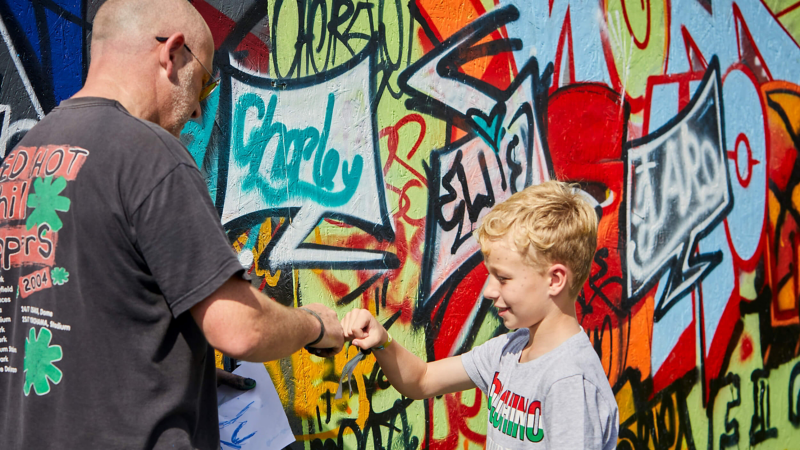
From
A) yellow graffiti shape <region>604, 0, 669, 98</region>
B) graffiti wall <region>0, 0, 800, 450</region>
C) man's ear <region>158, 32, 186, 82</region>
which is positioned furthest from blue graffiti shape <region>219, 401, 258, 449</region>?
yellow graffiti shape <region>604, 0, 669, 98</region>

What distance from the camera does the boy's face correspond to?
5.99 ft

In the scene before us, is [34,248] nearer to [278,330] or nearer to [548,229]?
[278,330]

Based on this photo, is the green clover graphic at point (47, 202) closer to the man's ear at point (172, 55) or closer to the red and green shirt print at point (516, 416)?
the man's ear at point (172, 55)

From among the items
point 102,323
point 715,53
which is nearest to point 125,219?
point 102,323

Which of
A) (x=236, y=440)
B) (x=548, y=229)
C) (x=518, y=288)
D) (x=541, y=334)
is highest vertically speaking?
(x=548, y=229)

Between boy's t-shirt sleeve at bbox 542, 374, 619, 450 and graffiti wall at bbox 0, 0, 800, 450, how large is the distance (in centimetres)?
144

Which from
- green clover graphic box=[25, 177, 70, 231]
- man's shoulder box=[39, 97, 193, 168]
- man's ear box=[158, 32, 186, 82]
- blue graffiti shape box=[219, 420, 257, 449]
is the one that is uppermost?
man's ear box=[158, 32, 186, 82]

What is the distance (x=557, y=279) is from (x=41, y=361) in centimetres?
137

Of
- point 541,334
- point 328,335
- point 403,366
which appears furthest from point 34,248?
point 541,334

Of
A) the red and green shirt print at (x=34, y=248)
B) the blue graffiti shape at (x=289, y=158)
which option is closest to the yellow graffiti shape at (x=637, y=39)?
the blue graffiti shape at (x=289, y=158)

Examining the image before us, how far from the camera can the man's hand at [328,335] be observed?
181cm

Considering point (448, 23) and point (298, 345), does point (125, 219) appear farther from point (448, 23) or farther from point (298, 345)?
point (448, 23)

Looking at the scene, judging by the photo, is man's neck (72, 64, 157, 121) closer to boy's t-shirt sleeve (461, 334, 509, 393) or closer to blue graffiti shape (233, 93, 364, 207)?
blue graffiti shape (233, 93, 364, 207)

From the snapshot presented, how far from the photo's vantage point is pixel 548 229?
181 centimetres
